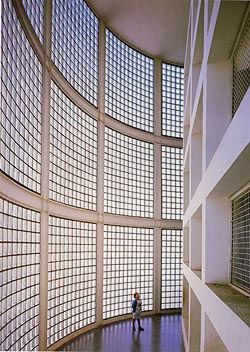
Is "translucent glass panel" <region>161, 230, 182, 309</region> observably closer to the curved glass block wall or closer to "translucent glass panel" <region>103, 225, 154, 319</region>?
the curved glass block wall

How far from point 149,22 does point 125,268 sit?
48.0 ft

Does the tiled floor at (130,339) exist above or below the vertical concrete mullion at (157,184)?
below

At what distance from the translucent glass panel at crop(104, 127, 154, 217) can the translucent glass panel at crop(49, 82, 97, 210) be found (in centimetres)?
193

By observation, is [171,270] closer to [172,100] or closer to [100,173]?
[100,173]

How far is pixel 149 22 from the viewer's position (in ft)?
87.8

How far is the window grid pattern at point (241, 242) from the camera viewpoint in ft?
31.2

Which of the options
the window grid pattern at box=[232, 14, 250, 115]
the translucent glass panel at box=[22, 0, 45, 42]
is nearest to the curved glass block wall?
the translucent glass panel at box=[22, 0, 45, 42]

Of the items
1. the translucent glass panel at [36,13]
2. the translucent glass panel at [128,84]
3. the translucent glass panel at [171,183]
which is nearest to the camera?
the translucent glass panel at [36,13]

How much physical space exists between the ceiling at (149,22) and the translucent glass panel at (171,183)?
675cm

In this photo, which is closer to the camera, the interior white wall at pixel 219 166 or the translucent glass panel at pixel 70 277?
the interior white wall at pixel 219 166

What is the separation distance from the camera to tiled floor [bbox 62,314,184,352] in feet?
66.5

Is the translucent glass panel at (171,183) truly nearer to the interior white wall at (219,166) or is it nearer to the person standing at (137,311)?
the person standing at (137,311)

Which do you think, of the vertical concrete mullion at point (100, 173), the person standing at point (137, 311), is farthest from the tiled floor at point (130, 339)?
the vertical concrete mullion at point (100, 173)

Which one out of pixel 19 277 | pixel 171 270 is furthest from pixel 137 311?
pixel 19 277
